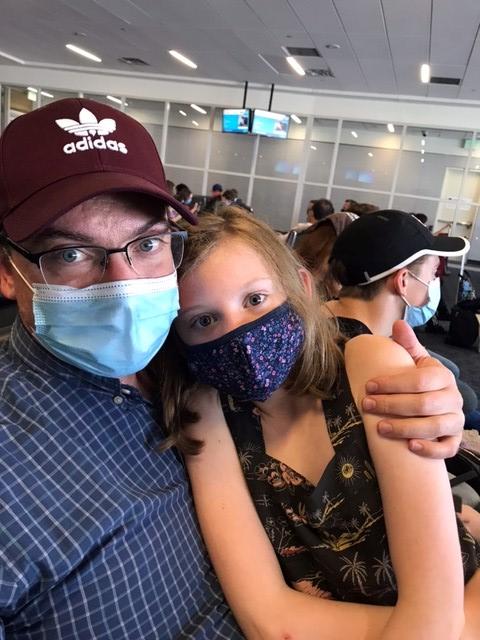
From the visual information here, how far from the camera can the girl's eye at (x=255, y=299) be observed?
41.9 inches

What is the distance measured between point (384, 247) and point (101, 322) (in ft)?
4.55

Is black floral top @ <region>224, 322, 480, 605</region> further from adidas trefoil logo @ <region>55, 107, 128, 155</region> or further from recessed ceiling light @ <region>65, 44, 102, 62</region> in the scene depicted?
recessed ceiling light @ <region>65, 44, 102, 62</region>

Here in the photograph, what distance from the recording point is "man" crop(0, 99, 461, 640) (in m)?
0.79

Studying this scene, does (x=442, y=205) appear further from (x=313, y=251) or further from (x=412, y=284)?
(x=412, y=284)

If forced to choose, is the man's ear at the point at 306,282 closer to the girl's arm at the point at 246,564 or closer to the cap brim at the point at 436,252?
the girl's arm at the point at 246,564

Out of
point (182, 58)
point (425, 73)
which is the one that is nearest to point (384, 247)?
point (425, 73)

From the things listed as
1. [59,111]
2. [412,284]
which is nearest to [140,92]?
[412,284]

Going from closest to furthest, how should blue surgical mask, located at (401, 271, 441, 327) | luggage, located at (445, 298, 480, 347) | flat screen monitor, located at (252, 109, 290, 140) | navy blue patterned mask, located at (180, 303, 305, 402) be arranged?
navy blue patterned mask, located at (180, 303, 305, 402) → blue surgical mask, located at (401, 271, 441, 327) → luggage, located at (445, 298, 480, 347) → flat screen monitor, located at (252, 109, 290, 140)

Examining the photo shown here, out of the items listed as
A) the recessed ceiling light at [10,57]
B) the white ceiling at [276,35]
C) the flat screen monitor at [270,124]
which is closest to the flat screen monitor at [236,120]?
the flat screen monitor at [270,124]

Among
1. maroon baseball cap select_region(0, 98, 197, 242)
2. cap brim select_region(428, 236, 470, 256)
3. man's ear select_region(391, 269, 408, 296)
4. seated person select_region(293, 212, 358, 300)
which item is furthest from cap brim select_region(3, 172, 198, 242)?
seated person select_region(293, 212, 358, 300)

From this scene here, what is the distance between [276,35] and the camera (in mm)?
6828

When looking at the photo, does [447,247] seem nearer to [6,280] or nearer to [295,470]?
[295,470]

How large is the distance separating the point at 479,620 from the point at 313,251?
7.78ft

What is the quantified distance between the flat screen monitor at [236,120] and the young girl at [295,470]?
10.1 metres
